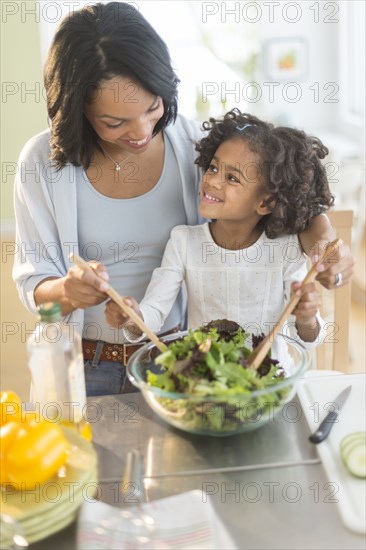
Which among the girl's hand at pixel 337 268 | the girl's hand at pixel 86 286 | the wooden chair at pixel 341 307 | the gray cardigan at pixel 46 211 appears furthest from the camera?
the wooden chair at pixel 341 307

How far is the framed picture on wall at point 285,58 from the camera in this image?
5449 millimetres

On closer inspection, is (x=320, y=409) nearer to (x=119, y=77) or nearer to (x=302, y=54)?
(x=119, y=77)

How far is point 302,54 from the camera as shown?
218 inches

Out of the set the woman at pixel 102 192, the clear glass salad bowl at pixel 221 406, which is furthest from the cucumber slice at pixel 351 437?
the woman at pixel 102 192

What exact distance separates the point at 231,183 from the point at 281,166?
→ 0.12 m

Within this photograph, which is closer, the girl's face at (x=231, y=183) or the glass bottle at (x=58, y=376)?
the glass bottle at (x=58, y=376)

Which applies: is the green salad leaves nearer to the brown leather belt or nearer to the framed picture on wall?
the brown leather belt

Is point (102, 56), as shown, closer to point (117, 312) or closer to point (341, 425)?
point (117, 312)

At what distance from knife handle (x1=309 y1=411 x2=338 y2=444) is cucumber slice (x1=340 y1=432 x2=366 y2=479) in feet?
0.12

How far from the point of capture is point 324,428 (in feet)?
3.48

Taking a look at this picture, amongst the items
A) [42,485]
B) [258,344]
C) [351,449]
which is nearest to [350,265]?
[258,344]

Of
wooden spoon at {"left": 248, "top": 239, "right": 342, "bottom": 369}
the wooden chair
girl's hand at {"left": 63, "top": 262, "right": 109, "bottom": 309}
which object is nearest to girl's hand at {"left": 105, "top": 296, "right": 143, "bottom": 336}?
girl's hand at {"left": 63, "top": 262, "right": 109, "bottom": 309}

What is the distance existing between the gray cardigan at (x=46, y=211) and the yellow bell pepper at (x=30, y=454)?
0.63 m

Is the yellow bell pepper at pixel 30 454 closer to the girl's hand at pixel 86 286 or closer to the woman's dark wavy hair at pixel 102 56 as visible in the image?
Answer: the girl's hand at pixel 86 286
